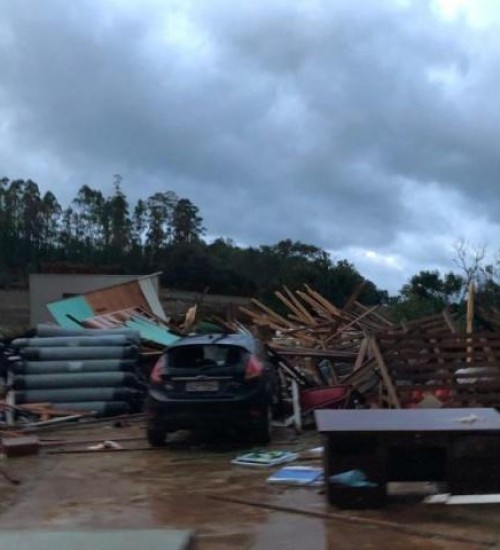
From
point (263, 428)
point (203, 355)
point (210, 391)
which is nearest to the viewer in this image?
point (210, 391)

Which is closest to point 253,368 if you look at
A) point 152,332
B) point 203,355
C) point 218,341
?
point 218,341

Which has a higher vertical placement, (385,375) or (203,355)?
(203,355)

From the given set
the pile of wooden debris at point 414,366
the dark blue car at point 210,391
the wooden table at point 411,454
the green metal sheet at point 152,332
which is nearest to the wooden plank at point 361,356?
the pile of wooden debris at point 414,366

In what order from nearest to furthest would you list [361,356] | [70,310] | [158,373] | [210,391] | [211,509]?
[211,509], [210,391], [158,373], [361,356], [70,310]

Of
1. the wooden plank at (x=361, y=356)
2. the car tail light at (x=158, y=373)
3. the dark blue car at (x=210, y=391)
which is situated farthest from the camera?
the wooden plank at (x=361, y=356)

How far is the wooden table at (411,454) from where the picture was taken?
9539mm

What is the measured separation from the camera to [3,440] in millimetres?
13938

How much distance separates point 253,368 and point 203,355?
78cm

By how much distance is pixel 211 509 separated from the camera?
954cm

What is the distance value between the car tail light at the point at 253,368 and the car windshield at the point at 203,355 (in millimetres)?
138

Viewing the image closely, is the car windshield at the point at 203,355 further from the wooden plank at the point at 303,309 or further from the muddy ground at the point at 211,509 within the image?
the wooden plank at the point at 303,309

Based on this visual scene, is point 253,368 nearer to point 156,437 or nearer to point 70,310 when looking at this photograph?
point 156,437

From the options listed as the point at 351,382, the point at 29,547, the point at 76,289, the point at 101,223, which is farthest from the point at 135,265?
the point at 29,547

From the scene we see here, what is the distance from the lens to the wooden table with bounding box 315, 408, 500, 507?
9539mm
